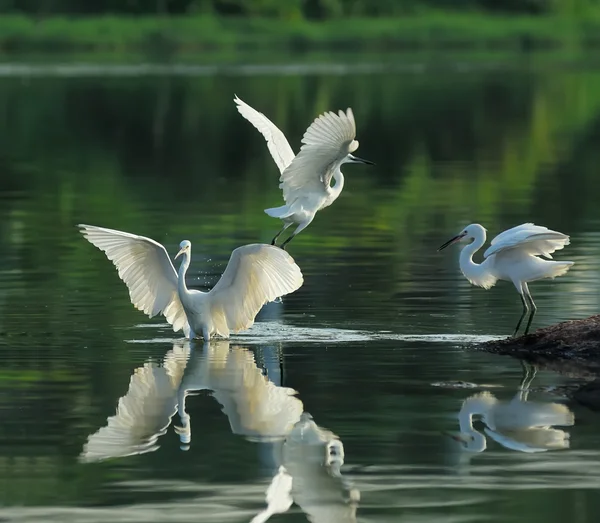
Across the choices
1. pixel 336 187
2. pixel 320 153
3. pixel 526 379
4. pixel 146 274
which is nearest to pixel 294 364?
pixel 526 379

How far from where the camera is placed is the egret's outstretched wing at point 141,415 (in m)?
9.92

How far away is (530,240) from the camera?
13711mm

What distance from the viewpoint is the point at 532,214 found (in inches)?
976

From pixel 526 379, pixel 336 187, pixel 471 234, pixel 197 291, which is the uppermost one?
pixel 336 187

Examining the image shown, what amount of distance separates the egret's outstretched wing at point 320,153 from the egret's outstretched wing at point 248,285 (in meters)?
2.12

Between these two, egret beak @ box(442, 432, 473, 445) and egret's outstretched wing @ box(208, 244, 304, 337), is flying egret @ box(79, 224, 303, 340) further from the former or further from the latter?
egret beak @ box(442, 432, 473, 445)

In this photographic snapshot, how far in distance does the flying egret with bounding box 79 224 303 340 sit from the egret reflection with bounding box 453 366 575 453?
271cm

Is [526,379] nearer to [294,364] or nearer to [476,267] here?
[294,364]

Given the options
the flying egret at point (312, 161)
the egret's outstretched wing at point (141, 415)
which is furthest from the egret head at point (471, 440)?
the flying egret at point (312, 161)

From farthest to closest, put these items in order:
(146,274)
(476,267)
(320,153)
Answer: (320,153), (476,267), (146,274)

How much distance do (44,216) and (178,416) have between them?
14438mm

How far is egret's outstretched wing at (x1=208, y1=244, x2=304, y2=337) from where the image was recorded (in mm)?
13605

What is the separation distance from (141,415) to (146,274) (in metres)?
3.60

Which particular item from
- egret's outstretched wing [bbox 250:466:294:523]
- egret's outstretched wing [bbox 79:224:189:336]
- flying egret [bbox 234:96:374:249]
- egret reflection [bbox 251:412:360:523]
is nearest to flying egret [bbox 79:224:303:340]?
egret's outstretched wing [bbox 79:224:189:336]
